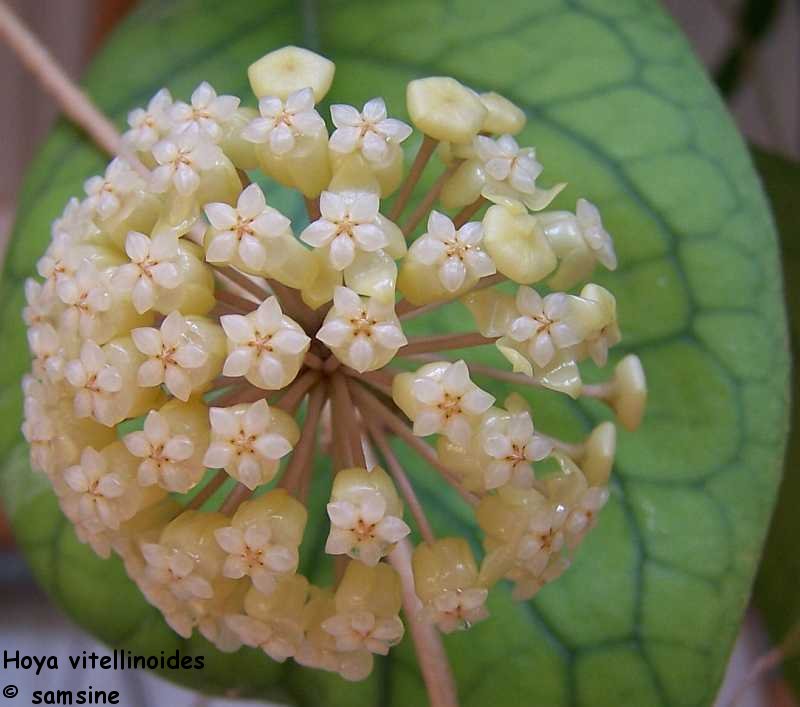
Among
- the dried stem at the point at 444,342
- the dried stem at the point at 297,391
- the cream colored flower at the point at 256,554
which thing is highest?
the dried stem at the point at 444,342

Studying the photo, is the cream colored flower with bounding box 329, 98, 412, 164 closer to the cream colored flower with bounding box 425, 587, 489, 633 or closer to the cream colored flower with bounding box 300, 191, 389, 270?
the cream colored flower with bounding box 300, 191, 389, 270

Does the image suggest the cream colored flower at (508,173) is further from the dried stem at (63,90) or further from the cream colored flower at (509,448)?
the dried stem at (63,90)

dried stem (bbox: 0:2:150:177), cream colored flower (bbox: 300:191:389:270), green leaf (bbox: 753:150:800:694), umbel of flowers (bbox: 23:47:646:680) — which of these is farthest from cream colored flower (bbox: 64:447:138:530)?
green leaf (bbox: 753:150:800:694)

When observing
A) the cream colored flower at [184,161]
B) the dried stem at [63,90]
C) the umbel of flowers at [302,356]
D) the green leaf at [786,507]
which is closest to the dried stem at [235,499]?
the umbel of flowers at [302,356]

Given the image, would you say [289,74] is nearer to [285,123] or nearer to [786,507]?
[285,123]

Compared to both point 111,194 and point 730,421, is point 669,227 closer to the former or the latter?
point 730,421

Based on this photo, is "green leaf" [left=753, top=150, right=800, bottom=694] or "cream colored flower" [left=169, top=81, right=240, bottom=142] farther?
"green leaf" [left=753, top=150, right=800, bottom=694]
